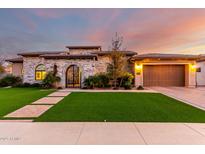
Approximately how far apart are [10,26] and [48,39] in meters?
4.75

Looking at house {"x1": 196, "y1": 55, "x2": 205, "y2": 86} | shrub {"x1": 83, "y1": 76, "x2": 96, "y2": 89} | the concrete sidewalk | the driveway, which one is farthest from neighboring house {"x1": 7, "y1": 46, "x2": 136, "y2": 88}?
the concrete sidewalk

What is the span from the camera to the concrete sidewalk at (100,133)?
402 centimetres

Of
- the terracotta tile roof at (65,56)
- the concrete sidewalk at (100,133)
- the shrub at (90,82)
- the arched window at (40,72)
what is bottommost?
the concrete sidewalk at (100,133)

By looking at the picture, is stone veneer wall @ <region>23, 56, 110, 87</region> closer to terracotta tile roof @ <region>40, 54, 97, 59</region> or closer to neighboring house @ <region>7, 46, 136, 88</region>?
neighboring house @ <region>7, 46, 136, 88</region>

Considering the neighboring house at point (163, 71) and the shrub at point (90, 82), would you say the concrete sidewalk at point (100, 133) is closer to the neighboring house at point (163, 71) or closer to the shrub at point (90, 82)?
the shrub at point (90, 82)

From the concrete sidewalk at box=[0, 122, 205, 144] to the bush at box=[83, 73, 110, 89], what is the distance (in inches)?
462

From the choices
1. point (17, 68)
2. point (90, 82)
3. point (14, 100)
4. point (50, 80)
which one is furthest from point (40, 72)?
point (14, 100)

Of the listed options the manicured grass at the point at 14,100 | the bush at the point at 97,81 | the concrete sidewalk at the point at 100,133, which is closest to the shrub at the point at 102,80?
the bush at the point at 97,81

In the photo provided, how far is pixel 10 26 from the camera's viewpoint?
21.2m

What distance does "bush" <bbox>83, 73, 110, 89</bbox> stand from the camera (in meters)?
17.1

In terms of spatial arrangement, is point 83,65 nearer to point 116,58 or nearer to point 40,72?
point 116,58

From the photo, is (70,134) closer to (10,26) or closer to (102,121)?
(102,121)
